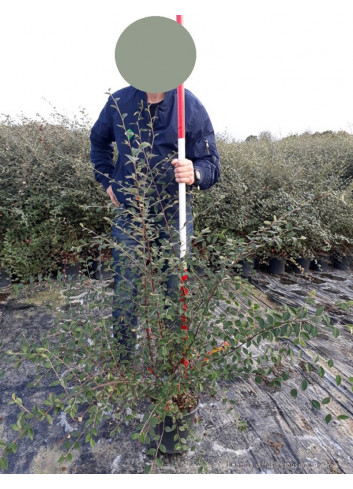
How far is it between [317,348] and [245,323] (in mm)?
1607

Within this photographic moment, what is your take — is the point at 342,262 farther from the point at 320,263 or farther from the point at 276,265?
the point at 276,265

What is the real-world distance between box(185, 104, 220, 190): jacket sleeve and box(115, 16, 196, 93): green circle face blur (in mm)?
634

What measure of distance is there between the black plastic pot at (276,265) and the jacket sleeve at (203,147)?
9.02ft

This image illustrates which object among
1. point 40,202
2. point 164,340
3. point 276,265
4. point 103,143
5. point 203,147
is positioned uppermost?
point 103,143

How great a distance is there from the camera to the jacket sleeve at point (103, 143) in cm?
221

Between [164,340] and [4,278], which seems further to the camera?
[4,278]

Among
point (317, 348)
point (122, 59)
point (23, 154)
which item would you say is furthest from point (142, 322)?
point (23, 154)

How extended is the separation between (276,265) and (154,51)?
12.2 feet

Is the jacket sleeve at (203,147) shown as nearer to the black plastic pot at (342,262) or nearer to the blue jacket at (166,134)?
the blue jacket at (166,134)

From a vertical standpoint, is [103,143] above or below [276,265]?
above

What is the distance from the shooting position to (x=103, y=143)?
2.41m

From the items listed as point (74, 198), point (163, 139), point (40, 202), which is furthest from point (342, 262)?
point (40, 202)

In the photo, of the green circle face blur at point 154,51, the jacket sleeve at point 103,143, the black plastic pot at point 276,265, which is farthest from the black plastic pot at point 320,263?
the green circle face blur at point 154,51

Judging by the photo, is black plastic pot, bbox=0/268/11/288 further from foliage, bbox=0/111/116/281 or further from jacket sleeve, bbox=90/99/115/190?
jacket sleeve, bbox=90/99/115/190
